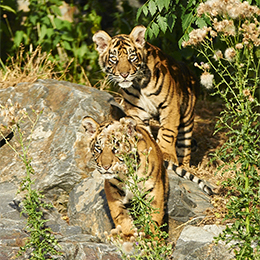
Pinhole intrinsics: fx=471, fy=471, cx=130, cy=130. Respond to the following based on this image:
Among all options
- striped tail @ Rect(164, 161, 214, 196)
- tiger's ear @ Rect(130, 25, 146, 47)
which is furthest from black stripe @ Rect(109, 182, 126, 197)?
tiger's ear @ Rect(130, 25, 146, 47)

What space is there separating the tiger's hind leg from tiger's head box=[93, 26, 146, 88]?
1145 mm

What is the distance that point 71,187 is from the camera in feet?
17.0

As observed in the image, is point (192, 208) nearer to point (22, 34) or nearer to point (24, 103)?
point (24, 103)

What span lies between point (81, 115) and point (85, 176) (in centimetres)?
81

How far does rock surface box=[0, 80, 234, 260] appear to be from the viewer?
4027 mm

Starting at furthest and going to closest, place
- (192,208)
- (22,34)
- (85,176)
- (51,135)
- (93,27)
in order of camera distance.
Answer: (93,27) < (22,34) < (51,135) < (85,176) < (192,208)

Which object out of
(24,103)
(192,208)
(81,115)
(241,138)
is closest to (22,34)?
(24,103)

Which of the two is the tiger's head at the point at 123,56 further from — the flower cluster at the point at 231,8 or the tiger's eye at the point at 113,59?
the flower cluster at the point at 231,8

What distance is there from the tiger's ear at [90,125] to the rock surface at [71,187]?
0.89 meters

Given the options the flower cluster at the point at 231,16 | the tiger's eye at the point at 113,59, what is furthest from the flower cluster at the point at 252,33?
the tiger's eye at the point at 113,59

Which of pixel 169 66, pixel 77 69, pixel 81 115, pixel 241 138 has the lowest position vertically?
pixel 77 69

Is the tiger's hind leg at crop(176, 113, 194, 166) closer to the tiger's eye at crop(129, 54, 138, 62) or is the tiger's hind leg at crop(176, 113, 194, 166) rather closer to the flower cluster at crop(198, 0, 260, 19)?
the tiger's eye at crop(129, 54, 138, 62)

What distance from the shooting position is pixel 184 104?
19.5 feet

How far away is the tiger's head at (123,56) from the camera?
518 centimetres
